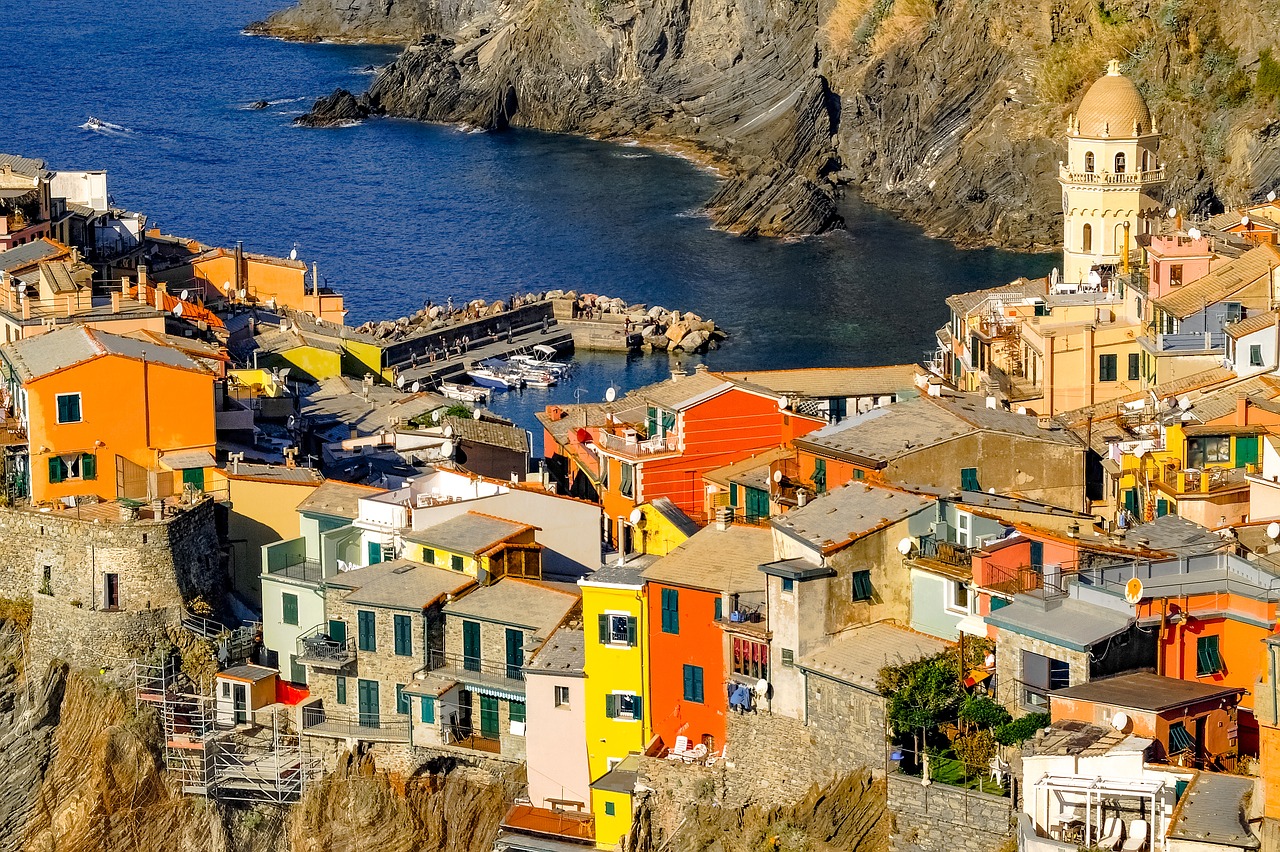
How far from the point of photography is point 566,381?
317 feet

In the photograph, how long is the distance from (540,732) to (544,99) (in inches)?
4872

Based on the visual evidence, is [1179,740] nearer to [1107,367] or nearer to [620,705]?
[620,705]

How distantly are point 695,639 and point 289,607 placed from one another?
977cm

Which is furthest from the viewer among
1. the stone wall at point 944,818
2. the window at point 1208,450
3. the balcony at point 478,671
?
Result: the window at point 1208,450

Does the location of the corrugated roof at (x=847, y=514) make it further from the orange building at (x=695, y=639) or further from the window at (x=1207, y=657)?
the window at (x=1207, y=657)

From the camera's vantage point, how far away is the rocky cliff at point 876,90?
403ft

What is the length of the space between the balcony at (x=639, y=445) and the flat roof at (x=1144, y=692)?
64.4 ft

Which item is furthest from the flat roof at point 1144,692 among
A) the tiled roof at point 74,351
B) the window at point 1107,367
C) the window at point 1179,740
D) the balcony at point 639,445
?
the tiled roof at point 74,351

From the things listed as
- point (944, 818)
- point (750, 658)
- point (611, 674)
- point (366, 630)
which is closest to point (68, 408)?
point (366, 630)

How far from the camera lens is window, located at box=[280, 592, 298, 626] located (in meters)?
49.5

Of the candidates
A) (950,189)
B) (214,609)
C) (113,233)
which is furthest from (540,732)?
(950,189)

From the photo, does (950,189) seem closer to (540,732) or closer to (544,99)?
(544,99)

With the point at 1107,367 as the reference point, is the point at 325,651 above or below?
below

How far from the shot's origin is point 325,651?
47.6 m
